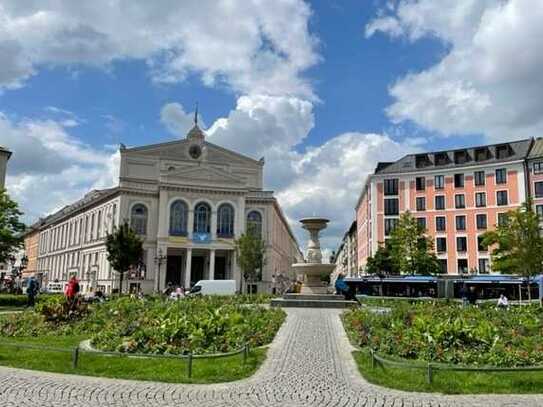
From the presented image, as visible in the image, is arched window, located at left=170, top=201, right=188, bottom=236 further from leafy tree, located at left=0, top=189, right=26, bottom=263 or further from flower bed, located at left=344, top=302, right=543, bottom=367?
flower bed, located at left=344, top=302, right=543, bottom=367

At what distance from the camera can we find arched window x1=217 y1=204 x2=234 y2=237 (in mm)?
74438

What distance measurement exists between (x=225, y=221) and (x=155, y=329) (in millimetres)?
61706

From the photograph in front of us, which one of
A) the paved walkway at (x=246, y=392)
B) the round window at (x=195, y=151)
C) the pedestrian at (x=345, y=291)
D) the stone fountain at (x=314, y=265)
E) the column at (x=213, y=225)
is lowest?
the paved walkway at (x=246, y=392)

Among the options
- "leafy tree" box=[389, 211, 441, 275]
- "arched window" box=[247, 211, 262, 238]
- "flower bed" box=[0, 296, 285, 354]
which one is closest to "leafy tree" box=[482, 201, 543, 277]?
"leafy tree" box=[389, 211, 441, 275]

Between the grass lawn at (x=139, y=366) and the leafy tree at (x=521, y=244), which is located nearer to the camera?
the grass lawn at (x=139, y=366)

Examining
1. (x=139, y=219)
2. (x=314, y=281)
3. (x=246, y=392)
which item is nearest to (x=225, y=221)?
(x=139, y=219)

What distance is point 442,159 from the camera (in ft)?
246

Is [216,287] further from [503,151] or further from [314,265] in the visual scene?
[503,151]

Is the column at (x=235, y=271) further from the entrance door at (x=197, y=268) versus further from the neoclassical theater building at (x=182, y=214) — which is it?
the entrance door at (x=197, y=268)

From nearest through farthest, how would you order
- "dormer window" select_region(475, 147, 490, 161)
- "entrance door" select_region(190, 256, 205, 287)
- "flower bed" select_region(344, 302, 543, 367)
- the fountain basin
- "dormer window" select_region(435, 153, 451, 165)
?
"flower bed" select_region(344, 302, 543, 367) < the fountain basin < "dormer window" select_region(475, 147, 490, 161) < "dormer window" select_region(435, 153, 451, 165) < "entrance door" select_region(190, 256, 205, 287)

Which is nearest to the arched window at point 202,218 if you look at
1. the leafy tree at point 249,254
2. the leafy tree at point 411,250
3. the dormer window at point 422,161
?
the leafy tree at point 249,254

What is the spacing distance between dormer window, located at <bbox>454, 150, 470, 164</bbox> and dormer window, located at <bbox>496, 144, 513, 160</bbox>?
393 cm

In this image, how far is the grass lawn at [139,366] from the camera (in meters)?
10.0

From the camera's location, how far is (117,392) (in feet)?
29.3
